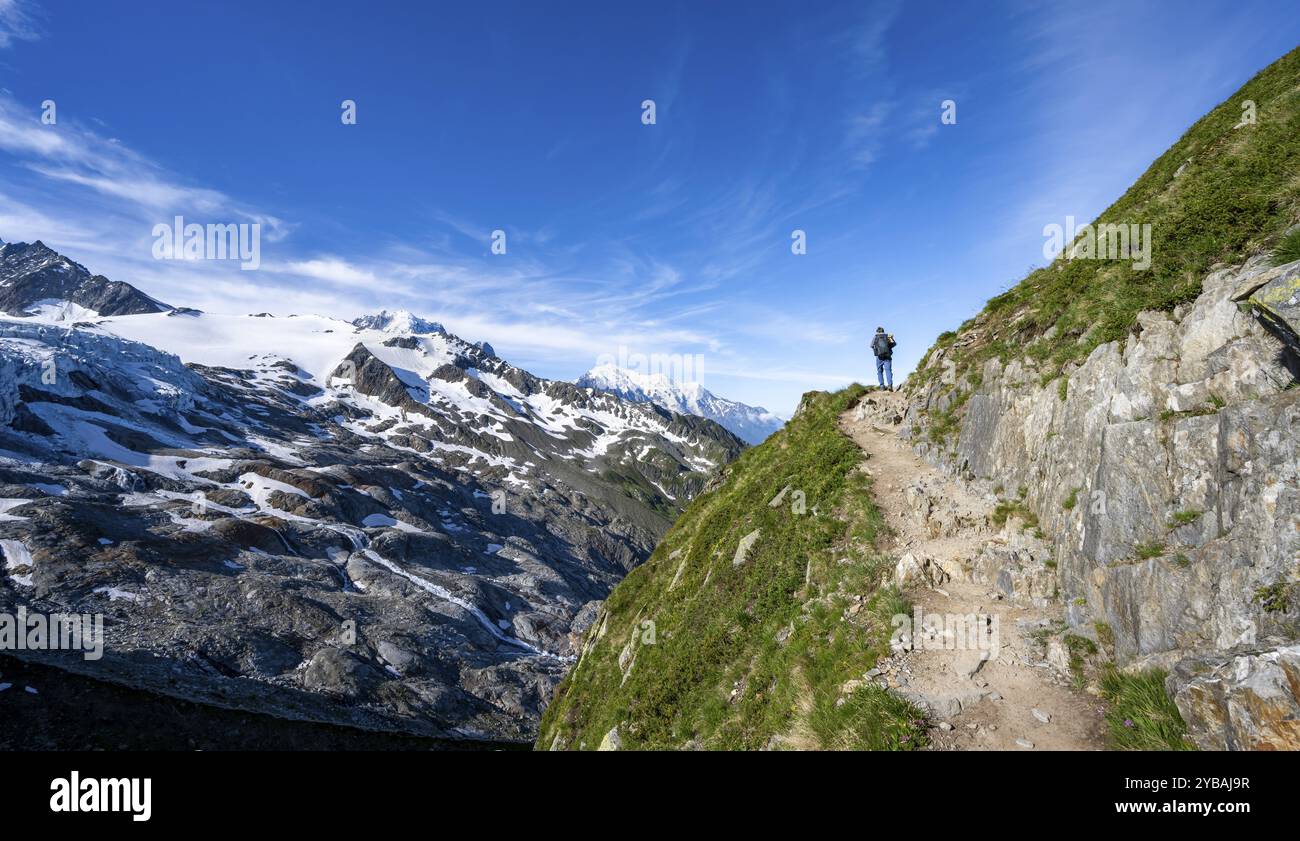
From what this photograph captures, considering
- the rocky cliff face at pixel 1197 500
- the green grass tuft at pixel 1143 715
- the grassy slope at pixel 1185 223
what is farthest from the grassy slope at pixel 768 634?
the grassy slope at pixel 1185 223

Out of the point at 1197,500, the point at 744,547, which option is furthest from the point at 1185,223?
the point at 744,547

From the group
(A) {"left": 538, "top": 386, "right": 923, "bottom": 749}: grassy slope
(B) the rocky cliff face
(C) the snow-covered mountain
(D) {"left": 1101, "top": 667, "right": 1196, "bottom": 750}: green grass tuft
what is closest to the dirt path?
(D) {"left": 1101, "top": 667, "right": 1196, "bottom": 750}: green grass tuft

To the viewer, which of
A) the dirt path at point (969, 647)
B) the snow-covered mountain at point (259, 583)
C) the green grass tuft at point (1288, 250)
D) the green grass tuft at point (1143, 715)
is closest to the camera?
the green grass tuft at point (1143, 715)

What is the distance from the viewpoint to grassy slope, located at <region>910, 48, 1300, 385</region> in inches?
527

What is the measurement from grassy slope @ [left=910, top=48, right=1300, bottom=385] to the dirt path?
571cm

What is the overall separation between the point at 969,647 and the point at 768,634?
6.12m

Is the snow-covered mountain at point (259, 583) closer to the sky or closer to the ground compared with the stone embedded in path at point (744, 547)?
closer to the ground

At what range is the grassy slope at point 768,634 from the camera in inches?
513

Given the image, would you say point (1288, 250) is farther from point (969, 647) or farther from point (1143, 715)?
point (969, 647)

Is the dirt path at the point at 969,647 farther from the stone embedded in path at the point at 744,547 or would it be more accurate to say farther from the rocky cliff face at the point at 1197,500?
the stone embedded in path at the point at 744,547

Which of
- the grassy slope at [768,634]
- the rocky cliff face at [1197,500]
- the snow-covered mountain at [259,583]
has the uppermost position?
the rocky cliff face at [1197,500]

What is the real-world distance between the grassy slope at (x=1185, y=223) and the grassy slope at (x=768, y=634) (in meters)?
8.37

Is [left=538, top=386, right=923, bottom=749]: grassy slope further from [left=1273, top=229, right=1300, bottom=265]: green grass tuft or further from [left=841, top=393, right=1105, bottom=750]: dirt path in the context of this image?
[left=1273, top=229, right=1300, bottom=265]: green grass tuft
